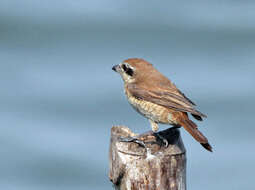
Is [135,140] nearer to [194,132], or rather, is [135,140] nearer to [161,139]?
[161,139]

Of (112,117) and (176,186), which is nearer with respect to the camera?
(176,186)

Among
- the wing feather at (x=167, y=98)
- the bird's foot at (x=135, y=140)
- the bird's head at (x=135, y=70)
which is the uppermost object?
the bird's head at (x=135, y=70)

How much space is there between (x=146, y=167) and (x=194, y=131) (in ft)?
4.21

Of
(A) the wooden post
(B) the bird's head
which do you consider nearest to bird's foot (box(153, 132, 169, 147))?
(A) the wooden post

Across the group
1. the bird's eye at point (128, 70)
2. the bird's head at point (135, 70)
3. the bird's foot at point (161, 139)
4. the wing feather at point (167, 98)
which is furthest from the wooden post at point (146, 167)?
the bird's eye at point (128, 70)

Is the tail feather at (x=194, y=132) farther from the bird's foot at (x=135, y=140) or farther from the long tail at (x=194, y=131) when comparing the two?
the bird's foot at (x=135, y=140)

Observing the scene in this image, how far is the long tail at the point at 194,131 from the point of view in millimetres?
5840

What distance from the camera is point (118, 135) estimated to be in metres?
5.80

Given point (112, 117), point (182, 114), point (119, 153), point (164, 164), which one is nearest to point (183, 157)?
point (164, 164)

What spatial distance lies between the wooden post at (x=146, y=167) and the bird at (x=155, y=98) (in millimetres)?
966

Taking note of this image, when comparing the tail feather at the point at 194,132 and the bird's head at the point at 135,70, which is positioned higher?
the bird's head at the point at 135,70

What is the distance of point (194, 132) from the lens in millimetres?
6051

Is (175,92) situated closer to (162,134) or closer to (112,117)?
(162,134)

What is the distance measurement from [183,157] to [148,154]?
1.10 ft
